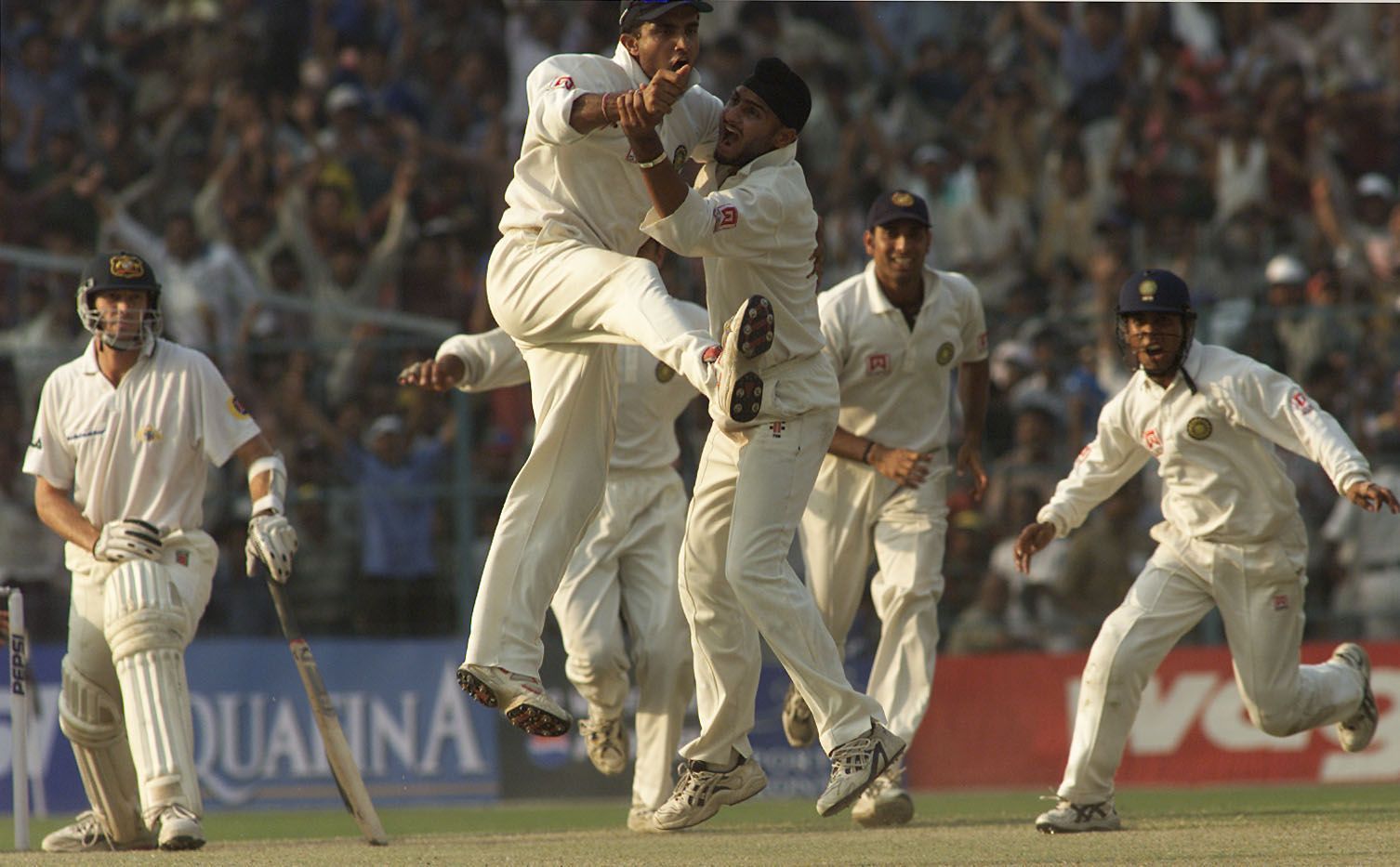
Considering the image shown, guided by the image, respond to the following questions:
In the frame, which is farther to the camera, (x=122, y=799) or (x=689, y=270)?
(x=689, y=270)

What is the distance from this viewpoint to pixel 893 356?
880 centimetres

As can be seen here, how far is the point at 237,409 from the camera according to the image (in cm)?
810

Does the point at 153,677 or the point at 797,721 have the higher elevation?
the point at 153,677

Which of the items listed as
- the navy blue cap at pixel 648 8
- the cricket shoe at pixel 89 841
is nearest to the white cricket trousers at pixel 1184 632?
the navy blue cap at pixel 648 8

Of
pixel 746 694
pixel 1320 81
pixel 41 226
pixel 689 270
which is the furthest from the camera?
pixel 1320 81

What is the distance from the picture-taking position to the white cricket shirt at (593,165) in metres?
6.52

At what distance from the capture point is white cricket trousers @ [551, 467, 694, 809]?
8.66 meters

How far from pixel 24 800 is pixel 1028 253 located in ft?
29.1

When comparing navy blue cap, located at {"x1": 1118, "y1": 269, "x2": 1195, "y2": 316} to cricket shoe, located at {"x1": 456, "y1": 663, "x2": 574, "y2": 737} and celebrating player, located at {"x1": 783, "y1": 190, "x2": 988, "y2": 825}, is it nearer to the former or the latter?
celebrating player, located at {"x1": 783, "y1": 190, "x2": 988, "y2": 825}

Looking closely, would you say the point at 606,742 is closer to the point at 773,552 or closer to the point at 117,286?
the point at 773,552

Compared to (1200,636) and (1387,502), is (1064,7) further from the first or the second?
(1387,502)

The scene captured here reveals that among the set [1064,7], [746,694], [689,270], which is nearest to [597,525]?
[746,694]

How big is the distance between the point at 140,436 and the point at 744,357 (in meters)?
3.14

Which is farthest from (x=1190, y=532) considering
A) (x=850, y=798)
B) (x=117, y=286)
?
(x=117, y=286)
